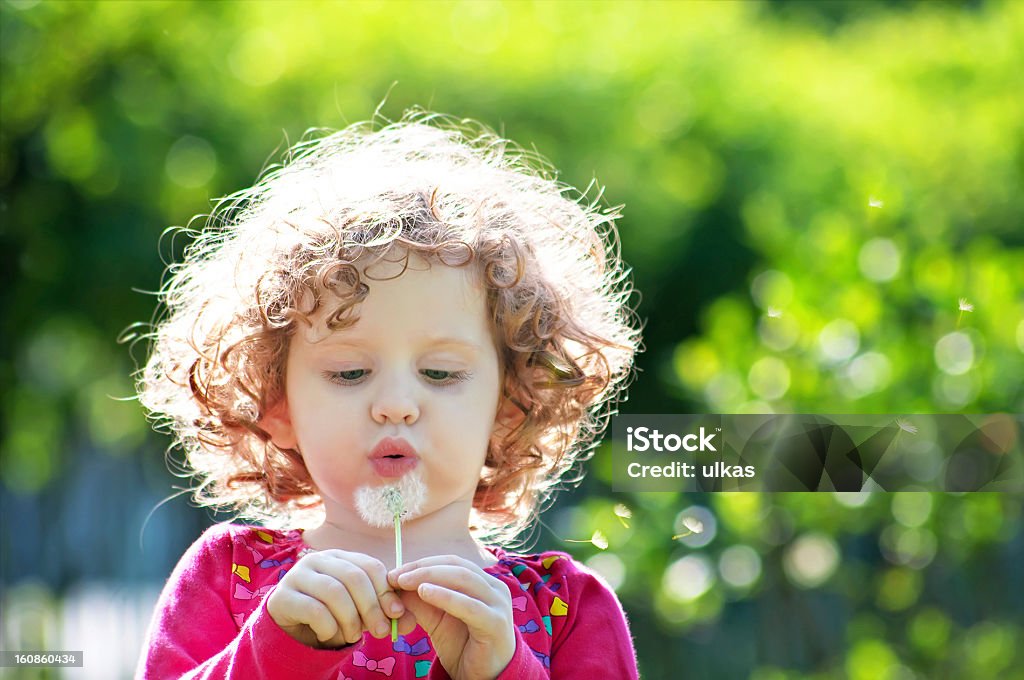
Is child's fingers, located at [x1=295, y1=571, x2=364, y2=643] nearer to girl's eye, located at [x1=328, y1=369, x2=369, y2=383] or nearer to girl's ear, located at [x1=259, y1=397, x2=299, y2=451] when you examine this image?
girl's eye, located at [x1=328, y1=369, x2=369, y2=383]

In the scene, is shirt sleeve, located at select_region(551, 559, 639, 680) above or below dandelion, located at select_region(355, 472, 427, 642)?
below

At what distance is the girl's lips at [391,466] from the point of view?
4.26 ft

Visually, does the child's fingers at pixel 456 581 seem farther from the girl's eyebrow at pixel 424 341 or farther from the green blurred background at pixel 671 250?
the green blurred background at pixel 671 250

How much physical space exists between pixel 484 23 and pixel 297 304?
103 inches

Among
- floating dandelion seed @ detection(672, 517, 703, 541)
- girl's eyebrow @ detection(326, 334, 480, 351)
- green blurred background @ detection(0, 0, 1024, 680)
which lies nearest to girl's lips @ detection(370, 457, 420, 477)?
girl's eyebrow @ detection(326, 334, 480, 351)

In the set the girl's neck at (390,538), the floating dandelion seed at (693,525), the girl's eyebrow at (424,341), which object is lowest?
the girl's neck at (390,538)

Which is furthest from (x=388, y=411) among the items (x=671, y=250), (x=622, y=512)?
(x=671, y=250)

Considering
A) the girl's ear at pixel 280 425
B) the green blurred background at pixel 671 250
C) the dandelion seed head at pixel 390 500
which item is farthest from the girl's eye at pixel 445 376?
the green blurred background at pixel 671 250

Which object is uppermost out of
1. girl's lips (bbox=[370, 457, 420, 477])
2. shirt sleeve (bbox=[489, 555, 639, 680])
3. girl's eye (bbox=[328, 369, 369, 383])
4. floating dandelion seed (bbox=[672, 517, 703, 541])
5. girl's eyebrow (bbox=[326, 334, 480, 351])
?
floating dandelion seed (bbox=[672, 517, 703, 541])

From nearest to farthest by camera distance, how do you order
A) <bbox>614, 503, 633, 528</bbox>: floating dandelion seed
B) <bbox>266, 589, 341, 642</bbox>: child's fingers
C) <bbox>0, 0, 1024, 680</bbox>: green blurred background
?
1. <bbox>266, 589, 341, 642</bbox>: child's fingers
2. <bbox>614, 503, 633, 528</bbox>: floating dandelion seed
3. <bbox>0, 0, 1024, 680</bbox>: green blurred background

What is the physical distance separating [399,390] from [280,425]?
27 centimetres

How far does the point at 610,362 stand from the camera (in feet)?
5.45

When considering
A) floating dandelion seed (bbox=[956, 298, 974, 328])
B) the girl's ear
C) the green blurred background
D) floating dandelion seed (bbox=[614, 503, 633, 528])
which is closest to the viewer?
the girl's ear

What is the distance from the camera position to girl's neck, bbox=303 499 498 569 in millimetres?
1383
